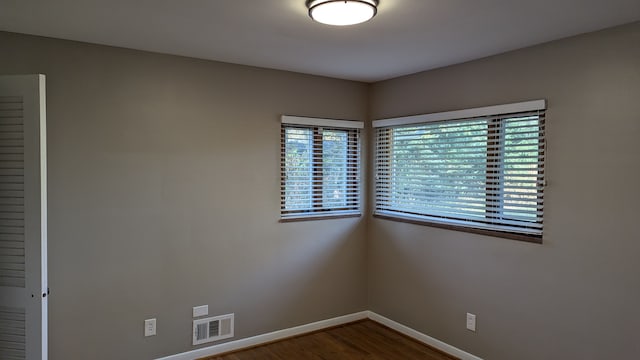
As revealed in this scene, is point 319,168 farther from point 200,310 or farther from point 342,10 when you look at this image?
point 342,10

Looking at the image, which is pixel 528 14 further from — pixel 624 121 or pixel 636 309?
pixel 636 309

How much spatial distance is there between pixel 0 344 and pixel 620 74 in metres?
3.90

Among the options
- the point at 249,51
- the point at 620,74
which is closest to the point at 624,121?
the point at 620,74

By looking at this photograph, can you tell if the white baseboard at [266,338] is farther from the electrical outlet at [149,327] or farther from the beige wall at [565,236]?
the beige wall at [565,236]

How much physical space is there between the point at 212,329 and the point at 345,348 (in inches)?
45.3

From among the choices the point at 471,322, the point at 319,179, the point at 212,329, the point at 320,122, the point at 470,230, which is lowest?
the point at 212,329

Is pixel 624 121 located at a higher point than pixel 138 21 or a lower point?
lower

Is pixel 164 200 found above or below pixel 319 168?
below

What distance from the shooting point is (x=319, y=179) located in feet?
13.5

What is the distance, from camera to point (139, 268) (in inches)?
126

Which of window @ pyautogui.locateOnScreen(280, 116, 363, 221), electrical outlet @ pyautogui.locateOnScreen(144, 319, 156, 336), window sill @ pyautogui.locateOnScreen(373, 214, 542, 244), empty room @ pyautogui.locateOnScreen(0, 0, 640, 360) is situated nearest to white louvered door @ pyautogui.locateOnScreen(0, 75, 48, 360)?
empty room @ pyautogui.locateOnScreen(0, 0, 640, 360)

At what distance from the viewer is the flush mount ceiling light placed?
214cm

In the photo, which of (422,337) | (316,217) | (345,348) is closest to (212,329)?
(345,348)

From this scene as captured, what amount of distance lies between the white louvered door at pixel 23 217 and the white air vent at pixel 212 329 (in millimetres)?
1234
